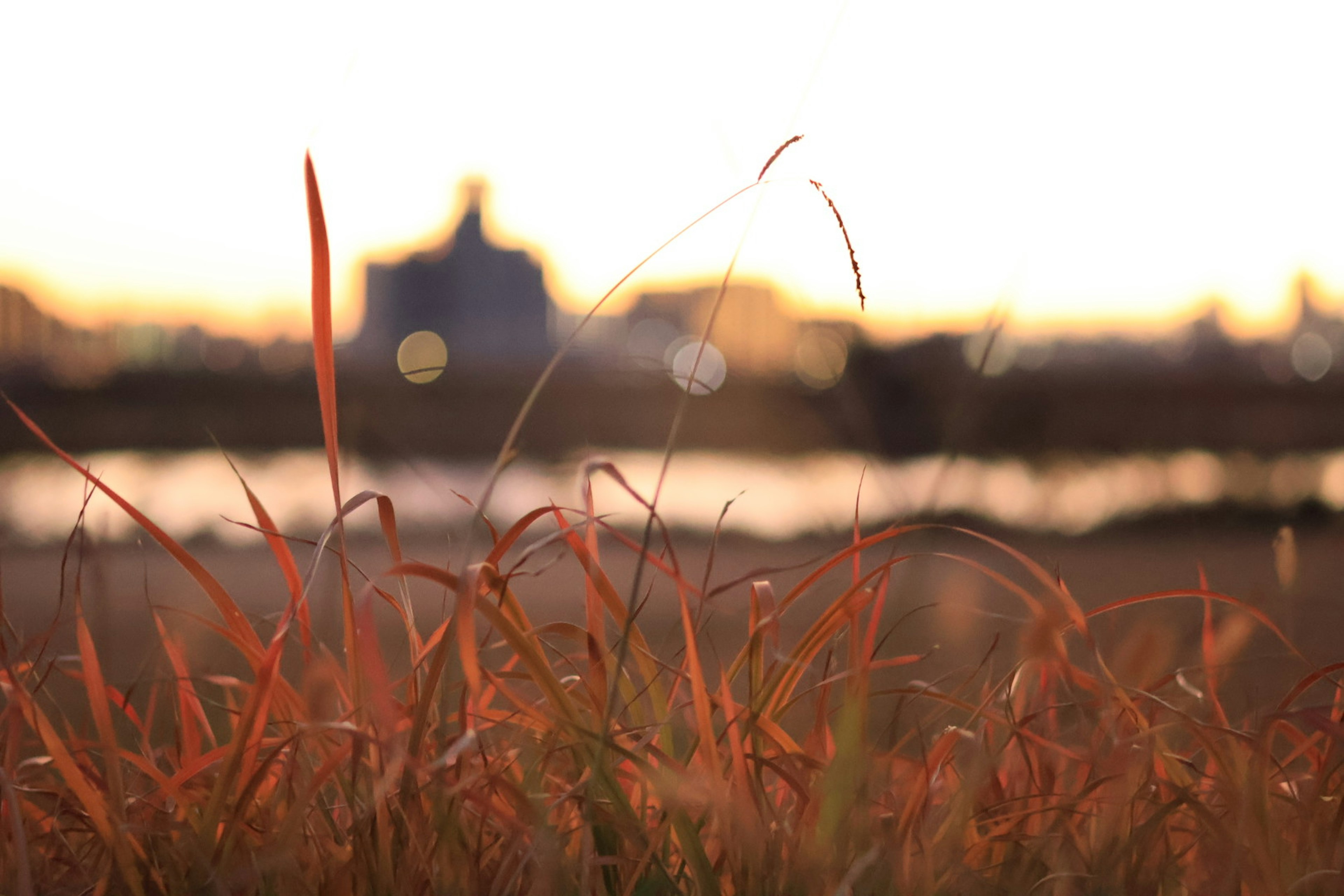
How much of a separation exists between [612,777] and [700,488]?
26.6ft

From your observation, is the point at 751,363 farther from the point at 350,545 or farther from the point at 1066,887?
the point at 1066,887

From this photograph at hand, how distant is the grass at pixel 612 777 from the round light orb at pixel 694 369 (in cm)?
12

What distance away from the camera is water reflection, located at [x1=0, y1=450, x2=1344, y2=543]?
7395 mm

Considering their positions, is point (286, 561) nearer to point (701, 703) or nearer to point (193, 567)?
point (193, 567)

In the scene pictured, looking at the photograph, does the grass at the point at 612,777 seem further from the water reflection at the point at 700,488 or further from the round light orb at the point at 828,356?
the water reflection at the point at 700,488

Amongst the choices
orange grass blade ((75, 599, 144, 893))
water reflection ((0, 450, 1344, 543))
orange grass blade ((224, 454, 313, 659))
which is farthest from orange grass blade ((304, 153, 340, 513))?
water reflection ((0, 450, 1344, 543))

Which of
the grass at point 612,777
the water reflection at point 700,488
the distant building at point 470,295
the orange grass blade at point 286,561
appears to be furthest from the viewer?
the distant building at point 470,295

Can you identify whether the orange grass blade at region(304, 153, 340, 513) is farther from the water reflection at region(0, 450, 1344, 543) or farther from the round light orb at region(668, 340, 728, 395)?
the water reflection at region(0, 450, 1344, 543)

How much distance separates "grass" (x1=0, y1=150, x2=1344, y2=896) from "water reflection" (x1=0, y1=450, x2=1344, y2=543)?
561 cm

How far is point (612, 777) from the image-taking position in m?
0.71

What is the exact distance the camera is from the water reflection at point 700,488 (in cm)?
739

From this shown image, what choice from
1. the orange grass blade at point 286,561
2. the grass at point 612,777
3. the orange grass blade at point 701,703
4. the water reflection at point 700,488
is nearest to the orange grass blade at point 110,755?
the grass at point 612,777

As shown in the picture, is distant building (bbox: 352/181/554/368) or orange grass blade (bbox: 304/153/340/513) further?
distant building (bbox: 352/181/554/368)

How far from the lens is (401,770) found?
0.71 m
